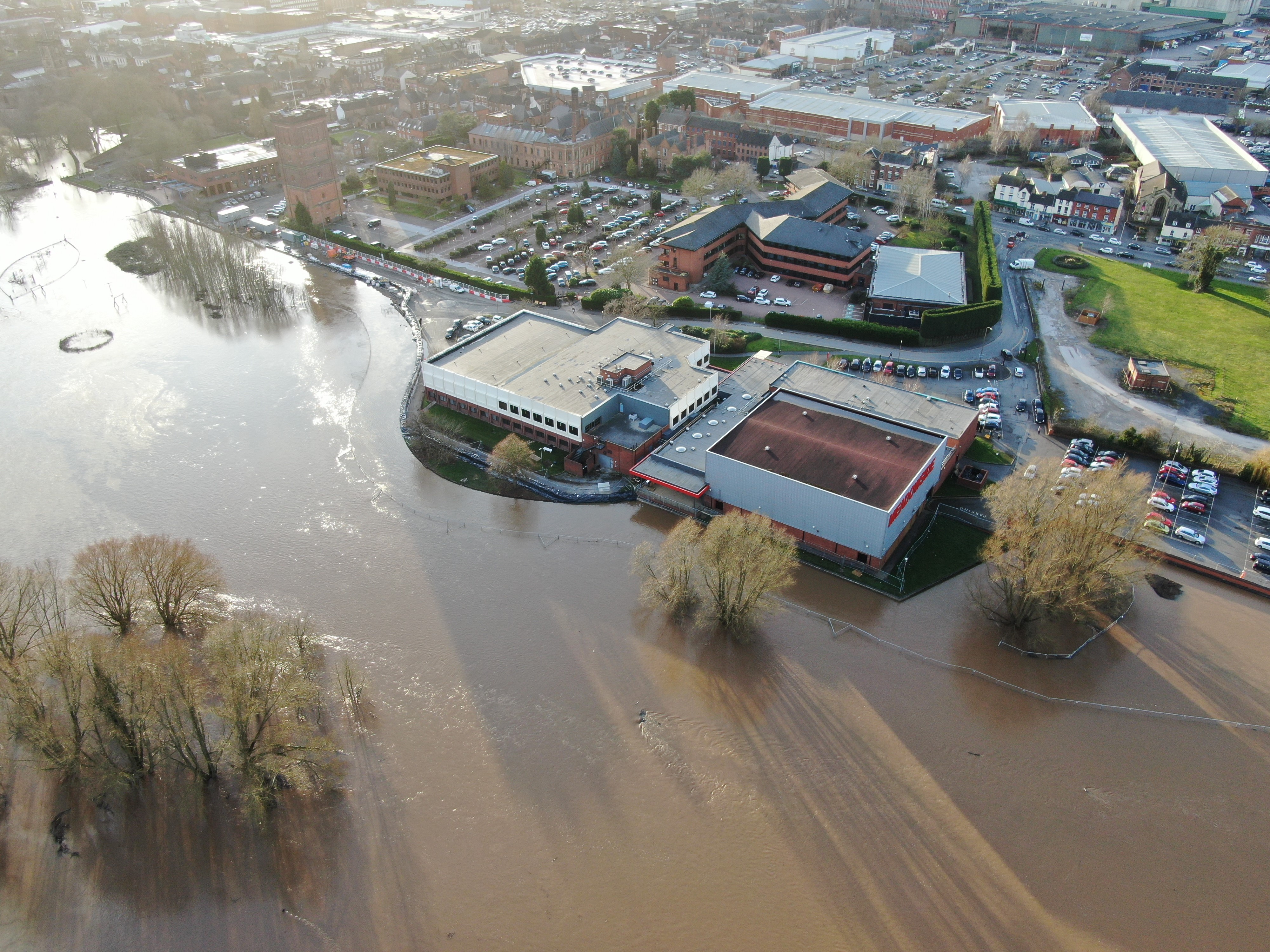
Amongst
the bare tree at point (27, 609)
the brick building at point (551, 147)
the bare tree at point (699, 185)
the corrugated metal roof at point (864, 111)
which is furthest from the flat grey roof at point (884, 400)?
the corrugated metal roof at point (864, 111)

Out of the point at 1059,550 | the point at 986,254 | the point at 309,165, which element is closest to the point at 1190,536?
the point at 1059,550

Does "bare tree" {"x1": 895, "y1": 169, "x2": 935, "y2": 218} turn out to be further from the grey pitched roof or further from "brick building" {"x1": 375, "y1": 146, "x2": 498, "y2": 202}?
"brick building" {"x1": 375, "y1": 146, "x2": 498, "y2": 202}

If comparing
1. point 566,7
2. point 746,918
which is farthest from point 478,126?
point 566,7

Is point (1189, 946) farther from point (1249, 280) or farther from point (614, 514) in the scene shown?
point (1249, 280)

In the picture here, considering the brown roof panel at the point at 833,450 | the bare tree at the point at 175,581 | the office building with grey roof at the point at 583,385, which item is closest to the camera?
the bare tree at the point at 175,581

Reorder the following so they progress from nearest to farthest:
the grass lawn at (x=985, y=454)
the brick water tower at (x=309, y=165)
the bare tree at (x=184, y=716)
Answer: the bare tree at (x=184, y=716)
the grass lawn at (x=985, y=454)
the brick water tower at (x=309, y=165)

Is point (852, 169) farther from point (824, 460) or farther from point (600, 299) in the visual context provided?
point (824, 460)

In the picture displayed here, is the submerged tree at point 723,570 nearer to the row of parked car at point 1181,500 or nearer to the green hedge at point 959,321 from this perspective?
the row of parked car at point 1181,500

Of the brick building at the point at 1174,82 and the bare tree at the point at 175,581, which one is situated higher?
the brick building at the point at 1174,82

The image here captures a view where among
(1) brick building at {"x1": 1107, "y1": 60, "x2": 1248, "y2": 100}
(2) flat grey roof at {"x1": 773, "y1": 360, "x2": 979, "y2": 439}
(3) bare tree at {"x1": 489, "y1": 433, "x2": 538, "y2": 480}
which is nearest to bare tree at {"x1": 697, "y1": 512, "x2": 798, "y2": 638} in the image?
(3) bare tree at {"x1": 489, "y1": 433, "x2": 538, "y2": 480}
